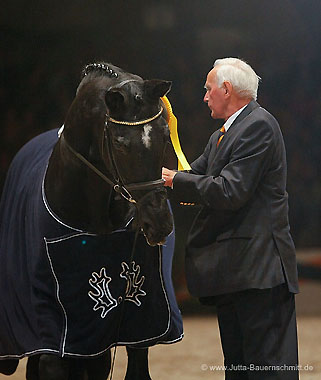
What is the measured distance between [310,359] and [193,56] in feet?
5.30

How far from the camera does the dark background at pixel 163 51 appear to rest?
311 centimetres

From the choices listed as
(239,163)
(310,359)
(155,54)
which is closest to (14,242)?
(239,163)

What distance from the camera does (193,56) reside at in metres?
3.24

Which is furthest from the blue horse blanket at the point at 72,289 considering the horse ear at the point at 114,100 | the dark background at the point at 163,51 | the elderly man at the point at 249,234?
the dark background at the point at 163,51

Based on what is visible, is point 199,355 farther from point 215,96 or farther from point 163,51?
point 215,96

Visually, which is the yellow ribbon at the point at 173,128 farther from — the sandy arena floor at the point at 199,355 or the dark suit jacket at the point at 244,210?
the sandy arena floor at the point at 199,355

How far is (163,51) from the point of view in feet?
10.6

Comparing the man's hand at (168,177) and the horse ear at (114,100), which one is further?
the man's hand at (168,177)

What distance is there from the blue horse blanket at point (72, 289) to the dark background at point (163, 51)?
1.28 meters

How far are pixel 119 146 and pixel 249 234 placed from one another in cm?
49

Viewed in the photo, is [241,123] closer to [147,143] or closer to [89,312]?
[147,143]

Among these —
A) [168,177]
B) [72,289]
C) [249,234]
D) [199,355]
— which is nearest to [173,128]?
[168,177]

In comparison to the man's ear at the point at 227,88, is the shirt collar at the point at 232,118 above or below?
below

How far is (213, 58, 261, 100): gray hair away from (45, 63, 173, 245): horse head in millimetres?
313
